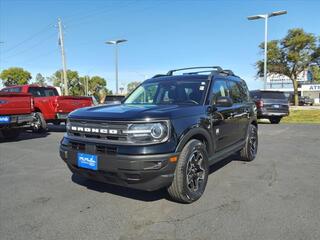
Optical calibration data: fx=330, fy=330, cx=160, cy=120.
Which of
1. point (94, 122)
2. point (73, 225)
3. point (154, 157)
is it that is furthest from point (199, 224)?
point (94, 122)

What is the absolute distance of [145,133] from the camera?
4094 mm

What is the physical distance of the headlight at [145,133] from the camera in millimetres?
4094

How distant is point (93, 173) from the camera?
4.43m

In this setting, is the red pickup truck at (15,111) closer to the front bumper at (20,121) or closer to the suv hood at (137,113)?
the front bumper at (20,121)

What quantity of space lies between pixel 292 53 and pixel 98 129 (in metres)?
42.2

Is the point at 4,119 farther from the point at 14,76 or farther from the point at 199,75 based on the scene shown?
the point at 14,76

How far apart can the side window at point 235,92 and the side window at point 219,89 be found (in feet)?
0.93

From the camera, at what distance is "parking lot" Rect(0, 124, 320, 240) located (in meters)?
3.66

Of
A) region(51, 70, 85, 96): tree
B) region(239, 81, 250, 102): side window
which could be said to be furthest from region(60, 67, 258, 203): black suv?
region(51, 70, 85, 96): tree

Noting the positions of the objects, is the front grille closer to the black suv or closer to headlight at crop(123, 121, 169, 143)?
the black suv

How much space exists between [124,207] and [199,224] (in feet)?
3.59

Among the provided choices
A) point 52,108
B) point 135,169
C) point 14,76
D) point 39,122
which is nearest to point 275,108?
point 52,108

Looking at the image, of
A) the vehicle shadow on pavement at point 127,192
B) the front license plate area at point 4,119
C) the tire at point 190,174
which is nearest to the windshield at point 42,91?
the front license plate area at point 4,119

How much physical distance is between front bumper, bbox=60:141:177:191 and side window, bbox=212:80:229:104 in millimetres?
1641
